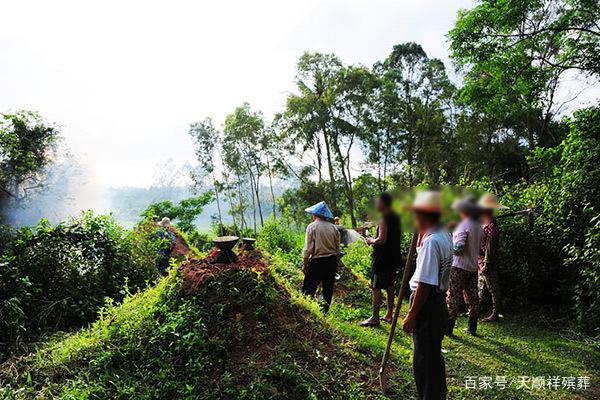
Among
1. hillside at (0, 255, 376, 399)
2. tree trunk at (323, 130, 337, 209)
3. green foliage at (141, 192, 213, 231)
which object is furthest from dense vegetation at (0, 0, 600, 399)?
green foliage at (141, 192, 213, 231)

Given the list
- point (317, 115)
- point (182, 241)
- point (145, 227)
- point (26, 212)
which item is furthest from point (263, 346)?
point (317, 115)

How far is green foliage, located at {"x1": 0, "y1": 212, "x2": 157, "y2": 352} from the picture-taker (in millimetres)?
5223

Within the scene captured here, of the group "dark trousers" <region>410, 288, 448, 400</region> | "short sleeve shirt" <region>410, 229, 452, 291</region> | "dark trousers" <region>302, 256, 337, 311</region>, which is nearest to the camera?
"short sleeve shirt" <region>410, 229, 452, 291</region>

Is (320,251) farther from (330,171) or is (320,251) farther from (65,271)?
(330,171)

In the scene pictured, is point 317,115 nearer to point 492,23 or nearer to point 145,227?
point 492,23

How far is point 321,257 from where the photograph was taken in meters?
5.33

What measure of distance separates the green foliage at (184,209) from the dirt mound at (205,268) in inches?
753

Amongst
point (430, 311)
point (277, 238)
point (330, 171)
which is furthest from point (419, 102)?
point (430, 311)

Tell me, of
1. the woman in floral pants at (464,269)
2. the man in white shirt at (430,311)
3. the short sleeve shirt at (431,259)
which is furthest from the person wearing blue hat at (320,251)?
the short sleeve shirt at (431,259)

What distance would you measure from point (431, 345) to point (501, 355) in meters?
2.25

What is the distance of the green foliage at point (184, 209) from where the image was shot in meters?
23.4

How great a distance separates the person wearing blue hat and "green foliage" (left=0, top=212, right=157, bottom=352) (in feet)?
7.93

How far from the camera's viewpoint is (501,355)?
4512mm

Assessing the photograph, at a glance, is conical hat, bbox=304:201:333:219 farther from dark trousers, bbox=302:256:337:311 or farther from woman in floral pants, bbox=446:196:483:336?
woman in floral pants, bbox=446:196:483:336
